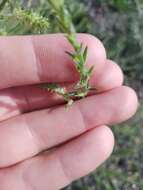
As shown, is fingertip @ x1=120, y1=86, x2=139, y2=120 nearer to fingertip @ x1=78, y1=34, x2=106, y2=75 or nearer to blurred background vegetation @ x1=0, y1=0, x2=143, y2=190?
fingertip @ x1=78, y1=34, x2=106, y2=75

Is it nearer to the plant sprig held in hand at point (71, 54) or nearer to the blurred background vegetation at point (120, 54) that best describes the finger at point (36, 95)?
the plant sprig held in hand at point (71, 54)

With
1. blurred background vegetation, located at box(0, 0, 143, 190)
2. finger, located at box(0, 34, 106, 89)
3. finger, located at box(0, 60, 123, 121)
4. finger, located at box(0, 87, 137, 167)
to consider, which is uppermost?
finger, located at box(0, 34, 106, 89)

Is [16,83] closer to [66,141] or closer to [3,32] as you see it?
[3,32]

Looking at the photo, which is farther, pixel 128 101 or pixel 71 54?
pixel 128 101

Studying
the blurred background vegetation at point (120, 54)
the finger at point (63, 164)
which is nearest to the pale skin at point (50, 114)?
the finger at point (63, 164)

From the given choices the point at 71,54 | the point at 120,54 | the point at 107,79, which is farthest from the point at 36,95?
the point at 120,54

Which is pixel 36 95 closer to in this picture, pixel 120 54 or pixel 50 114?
pixel 50 114

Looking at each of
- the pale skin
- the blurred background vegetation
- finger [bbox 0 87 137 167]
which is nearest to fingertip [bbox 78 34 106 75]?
the pale skin
